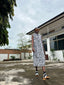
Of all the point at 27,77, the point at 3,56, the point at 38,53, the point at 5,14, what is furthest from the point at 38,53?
the point at 3,56

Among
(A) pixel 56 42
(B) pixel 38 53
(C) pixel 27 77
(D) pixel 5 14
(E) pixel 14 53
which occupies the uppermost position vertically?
(D) pixel 5 14

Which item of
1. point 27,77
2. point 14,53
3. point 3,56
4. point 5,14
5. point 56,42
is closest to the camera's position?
point 27,77

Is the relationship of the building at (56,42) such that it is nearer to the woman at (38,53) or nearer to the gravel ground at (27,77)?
the gravel ground at (27,77)

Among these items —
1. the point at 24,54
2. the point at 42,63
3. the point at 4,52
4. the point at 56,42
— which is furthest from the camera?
the point at 24,54

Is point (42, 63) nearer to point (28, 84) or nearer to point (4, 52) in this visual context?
point (28, 84)

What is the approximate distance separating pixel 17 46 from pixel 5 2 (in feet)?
59.6

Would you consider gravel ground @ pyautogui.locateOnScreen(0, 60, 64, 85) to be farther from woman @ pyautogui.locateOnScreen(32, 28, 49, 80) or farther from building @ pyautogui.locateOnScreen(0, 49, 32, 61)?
building @ pyautogui.locateOnScreen(0, 49, 32, 61)

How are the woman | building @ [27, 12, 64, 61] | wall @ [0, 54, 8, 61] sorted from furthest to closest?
wall @ [0, 54, 8, 61] → building @ [27, 12, 64, 61] → the woman

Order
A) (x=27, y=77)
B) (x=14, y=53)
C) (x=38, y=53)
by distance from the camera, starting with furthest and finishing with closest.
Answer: (x=14, y=53)
(x=38, y=53)
(x=27, y=77)

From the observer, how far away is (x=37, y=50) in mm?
2885

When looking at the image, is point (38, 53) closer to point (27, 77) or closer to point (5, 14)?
point (27, 77)

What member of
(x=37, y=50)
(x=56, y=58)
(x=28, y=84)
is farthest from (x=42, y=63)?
(x=56, y=58)

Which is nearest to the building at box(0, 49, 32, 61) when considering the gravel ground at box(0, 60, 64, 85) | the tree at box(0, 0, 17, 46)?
the tree at box(0, 0, 17, 46)

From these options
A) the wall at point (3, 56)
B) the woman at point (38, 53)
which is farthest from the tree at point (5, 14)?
the wall at point (3, 56)
